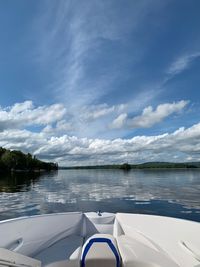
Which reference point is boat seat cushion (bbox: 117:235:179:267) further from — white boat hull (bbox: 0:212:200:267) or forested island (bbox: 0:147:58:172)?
forested island (bbox: 0:147:58:172)

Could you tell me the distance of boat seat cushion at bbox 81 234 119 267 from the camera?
316cm

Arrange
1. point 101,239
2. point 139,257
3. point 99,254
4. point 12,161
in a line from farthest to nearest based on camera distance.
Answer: point 12,161
point 139,257
point 101,239
point 99,254

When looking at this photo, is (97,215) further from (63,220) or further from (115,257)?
(115,257)

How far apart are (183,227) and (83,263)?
2342 millimetres

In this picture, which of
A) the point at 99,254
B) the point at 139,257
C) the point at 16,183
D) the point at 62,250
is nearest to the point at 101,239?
the point at 99,254

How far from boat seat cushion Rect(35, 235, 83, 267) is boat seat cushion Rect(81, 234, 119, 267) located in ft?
4.24

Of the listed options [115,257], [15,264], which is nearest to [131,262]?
[115,257]

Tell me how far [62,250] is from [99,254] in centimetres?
227

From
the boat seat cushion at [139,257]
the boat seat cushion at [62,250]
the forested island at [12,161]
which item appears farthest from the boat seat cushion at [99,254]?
the forested island at [12,161]

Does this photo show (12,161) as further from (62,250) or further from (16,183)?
(62,250)

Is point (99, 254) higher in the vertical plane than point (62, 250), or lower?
higher

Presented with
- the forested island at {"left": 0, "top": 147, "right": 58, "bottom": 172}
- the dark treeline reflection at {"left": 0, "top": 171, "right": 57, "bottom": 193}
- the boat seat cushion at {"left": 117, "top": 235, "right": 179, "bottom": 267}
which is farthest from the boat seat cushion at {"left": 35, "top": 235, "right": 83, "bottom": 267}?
the forested island at {"left": 0, "top": 147, "right": 58, "bottom": 172}

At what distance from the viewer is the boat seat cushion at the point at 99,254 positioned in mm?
3162

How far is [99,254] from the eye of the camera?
3229mm
